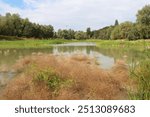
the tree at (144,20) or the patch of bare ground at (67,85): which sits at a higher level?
the tree at (144,20)

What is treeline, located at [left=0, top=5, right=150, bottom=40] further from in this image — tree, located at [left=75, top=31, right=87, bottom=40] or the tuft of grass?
the tuft of grass

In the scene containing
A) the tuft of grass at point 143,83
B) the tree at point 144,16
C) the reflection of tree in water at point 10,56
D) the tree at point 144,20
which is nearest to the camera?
the tuft of grass at point 143,83

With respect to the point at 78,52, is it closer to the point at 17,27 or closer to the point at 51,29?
the point at 17,27

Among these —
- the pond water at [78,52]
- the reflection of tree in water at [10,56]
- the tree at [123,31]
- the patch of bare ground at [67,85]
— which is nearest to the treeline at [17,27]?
the tree at [123,31]

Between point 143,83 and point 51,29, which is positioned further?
point 51,29

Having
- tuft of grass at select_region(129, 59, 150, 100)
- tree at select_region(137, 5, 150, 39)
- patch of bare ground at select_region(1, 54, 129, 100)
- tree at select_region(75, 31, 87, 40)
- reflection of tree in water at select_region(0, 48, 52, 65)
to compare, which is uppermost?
tree at select_region(137, 5, 150, 39)

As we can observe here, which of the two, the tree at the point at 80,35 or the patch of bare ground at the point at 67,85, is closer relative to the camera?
the patch of bare ground at the point at 67,85

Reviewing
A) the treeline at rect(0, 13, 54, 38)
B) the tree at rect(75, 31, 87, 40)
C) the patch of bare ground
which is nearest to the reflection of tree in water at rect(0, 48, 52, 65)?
the patch of bare ground

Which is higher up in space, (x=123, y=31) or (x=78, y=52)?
(x=123, y=31)

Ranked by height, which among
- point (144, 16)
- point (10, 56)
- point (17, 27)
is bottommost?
point (10, 56)

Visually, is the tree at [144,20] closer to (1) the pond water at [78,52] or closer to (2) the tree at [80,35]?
(1) the pond water at [78,52]

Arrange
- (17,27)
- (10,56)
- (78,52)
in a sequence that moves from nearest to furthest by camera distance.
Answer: (10,56) → (78,52) → (17,27)

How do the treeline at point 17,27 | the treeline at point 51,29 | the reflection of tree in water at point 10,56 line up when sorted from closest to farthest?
the reflection of tree in water at point 10,56
the treeline at point 51,29
the treeline at point 17,27

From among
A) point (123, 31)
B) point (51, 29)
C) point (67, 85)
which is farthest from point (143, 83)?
point (51, 29)
